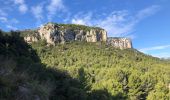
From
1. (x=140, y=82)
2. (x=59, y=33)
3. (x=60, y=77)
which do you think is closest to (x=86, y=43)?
(x=59, y=33)

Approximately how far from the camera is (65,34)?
158 metres

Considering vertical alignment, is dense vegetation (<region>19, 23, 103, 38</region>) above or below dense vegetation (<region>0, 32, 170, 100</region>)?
above

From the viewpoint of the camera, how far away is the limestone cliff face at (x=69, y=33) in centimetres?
15388

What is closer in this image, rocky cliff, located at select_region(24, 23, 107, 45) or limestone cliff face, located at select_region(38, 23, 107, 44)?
rocky cliff, located at select_region(24, 23, 107, 45)

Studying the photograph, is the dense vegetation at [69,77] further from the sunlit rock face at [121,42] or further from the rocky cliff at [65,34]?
the sunlit rock face at [121,42]

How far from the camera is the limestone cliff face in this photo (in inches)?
6058

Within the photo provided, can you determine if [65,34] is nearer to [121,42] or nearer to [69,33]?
[69,33]

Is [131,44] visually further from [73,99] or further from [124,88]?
[73,99]

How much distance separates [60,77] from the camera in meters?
28.8

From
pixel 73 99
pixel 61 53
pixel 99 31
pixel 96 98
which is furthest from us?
pixel 99 31

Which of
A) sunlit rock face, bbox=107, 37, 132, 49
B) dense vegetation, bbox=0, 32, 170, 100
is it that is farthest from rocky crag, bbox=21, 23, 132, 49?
dense vegetation, bbox=0, 32, 170, 100

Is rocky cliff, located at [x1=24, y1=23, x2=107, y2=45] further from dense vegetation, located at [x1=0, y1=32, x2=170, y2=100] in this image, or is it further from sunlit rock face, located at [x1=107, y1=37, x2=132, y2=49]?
sunlit rock face, located at [x1=107, y1=37, x2=132, y2=49]

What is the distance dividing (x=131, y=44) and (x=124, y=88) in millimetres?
140072

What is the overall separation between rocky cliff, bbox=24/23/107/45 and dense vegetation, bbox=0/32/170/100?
580cm
